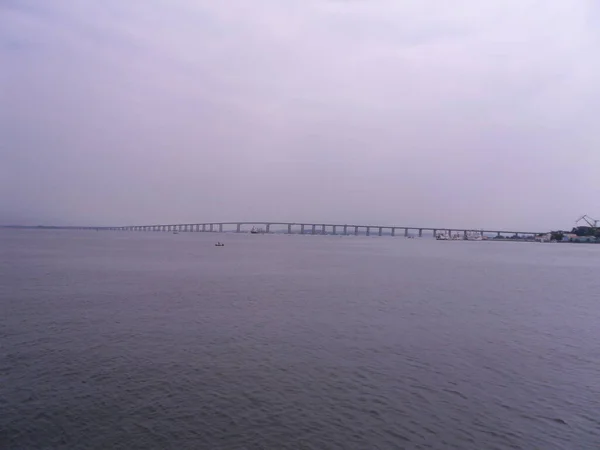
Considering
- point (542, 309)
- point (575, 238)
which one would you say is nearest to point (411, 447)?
point (542, 309)

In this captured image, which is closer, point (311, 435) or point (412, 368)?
point (311, 435)

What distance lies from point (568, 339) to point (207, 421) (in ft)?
46.3

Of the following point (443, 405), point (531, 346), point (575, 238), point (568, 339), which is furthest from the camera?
point (575, 238)

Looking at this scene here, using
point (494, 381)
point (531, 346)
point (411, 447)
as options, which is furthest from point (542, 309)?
point (411, 447)

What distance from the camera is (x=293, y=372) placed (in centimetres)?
1262

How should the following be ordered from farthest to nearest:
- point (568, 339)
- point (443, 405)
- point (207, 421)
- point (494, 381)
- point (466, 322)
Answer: point (466, 322) < point (568, 339) < point (494, 381) < point (443, 405) < point (207, 421)

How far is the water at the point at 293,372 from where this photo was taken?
9.20 m

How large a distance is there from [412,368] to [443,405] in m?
2.50

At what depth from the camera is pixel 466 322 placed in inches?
774

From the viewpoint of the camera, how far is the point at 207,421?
31.3ft

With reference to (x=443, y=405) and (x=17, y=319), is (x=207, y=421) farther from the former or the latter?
(x=17, y=319)

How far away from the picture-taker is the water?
920 cm

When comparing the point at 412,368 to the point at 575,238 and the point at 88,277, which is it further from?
the point at 575,238

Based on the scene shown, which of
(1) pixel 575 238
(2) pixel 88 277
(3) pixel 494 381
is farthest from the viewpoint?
(1) pixel 575 238
